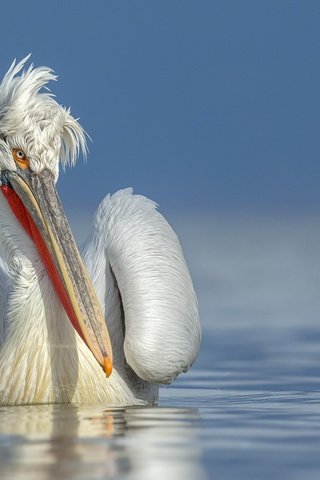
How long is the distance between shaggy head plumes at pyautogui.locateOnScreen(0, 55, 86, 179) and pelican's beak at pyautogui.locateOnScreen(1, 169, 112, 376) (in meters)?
0.08

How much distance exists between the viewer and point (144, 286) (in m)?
7.61

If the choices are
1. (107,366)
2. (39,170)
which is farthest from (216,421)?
(39,170)

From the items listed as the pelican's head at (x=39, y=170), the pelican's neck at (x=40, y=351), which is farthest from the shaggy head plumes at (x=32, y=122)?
the pelican's neck at (x=40, y=351)

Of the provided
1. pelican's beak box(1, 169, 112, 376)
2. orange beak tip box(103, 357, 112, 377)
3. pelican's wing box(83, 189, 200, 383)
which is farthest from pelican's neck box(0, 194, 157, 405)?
orange beak tip box(103, 357, 112, 377)

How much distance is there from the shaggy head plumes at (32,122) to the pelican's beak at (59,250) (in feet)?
0.27

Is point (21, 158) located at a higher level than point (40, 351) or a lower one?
higher

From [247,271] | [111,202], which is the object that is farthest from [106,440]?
[247,271]

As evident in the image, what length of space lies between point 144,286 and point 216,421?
145 centimetres

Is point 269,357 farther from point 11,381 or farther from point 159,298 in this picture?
point 11,381

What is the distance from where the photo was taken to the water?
16.1 ft

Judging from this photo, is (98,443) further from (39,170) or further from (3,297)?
(3,297)

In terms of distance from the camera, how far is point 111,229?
25.9 ft

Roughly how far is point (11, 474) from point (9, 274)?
2.88 metres

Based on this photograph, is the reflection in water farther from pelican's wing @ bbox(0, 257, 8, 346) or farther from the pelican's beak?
pelican's wing @ bbox(0, 257, 8, 346)
